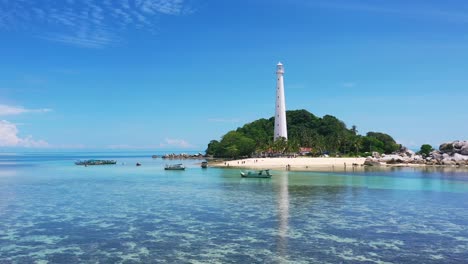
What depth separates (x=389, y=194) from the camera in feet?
139

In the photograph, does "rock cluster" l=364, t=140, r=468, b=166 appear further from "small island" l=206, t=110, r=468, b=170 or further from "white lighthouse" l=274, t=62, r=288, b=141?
"white lighthouse" l=274, t=62, r=288, b=141

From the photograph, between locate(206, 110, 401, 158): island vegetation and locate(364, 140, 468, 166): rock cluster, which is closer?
locate(364, 140, 468, 166): rock cluster

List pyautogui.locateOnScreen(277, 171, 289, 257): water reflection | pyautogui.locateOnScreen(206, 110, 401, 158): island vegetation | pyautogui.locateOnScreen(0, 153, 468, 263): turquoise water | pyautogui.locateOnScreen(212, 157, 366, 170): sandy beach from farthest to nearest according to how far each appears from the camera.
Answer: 1. pyautogui.locateOnScreen(206, 110, 401, 158): island vegetation
2. pyautogui.locateOnScreen(212, 157, 366, 170): sandy beach
3. pyautogui.locateOnScreen(277, 171, 289, 257): water reflection
4. pyautogui.locateOnScreen(0, 153, 468, 263): turquoise water

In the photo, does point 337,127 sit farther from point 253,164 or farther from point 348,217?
point 348,217

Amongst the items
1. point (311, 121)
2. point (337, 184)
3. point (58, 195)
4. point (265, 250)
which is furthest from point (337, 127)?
point (265, 250)

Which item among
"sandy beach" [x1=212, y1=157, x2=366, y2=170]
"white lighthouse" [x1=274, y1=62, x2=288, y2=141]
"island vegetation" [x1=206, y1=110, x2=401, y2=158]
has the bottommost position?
"sandy beach" [x1=212, y1=157, x2=366, y2=170]

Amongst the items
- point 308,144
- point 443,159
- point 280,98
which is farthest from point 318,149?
point 443,159

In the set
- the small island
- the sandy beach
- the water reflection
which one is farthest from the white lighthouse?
the water reflection

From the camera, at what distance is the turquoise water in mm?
19422

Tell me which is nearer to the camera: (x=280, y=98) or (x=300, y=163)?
(x=300, y=163)

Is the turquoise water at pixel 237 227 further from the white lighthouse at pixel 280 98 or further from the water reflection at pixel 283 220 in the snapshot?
the white lighthouse at pixel 280 98

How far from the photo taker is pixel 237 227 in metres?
25.7

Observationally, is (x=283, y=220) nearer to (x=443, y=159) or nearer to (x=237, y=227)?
(x=237, y=227)

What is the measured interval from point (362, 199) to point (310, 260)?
21.7m
